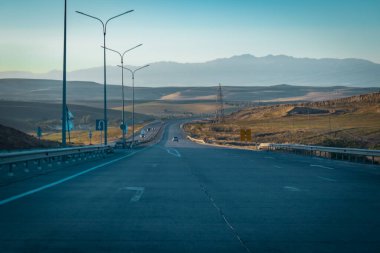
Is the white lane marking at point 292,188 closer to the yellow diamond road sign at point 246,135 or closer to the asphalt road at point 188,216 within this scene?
the asphalt road at point 188,216

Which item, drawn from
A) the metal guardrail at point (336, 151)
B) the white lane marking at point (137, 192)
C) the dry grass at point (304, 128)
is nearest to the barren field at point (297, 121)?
the dry grass at point (304, 128)

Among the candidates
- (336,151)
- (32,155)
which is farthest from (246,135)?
(32,155)

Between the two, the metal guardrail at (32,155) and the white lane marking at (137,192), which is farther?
the metal guardrail at (32,155)

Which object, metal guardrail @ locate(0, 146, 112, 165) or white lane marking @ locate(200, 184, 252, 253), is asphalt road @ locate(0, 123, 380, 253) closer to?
white lane marking @ locate(200, 184, 252, 253)

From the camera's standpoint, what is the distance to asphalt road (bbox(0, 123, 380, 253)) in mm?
8883

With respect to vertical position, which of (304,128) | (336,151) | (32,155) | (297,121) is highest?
(297,121)

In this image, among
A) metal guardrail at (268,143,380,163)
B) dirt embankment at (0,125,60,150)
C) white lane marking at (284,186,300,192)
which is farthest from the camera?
dirt embankment at (0,125,60,150)

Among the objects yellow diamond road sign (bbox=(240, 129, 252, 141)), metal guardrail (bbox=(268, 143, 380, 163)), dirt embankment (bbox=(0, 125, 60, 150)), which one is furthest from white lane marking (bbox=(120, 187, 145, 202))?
yellow diamond road sign (bbox=(240, 129, 252, 141))

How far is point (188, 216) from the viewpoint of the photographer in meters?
11.6

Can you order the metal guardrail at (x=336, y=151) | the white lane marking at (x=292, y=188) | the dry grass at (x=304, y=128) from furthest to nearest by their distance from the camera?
the dry grass at (x=304, y=128)
the metal guardrail at (x=336, y=151)
the white lane marking at (x=292, y=188)

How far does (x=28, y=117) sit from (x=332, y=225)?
140 m

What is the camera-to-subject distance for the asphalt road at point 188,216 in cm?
888

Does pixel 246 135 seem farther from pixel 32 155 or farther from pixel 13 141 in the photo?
pixel 32 155

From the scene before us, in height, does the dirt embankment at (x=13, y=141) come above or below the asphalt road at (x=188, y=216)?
above
